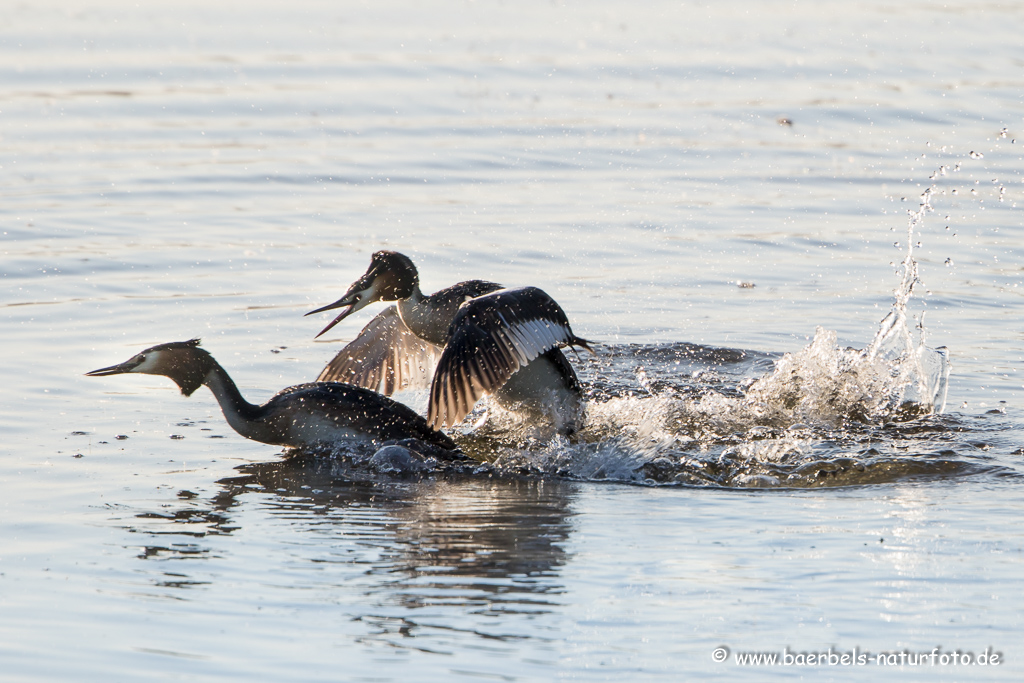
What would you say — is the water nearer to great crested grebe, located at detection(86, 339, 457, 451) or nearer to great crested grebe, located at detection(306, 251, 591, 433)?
great crested grebe, located at detection(86, 339, 457, 451)

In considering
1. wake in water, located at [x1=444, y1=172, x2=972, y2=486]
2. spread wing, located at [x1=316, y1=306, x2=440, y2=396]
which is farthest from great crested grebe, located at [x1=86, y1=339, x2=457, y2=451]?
spread wing, located at [x1=316, y1=306, x2=440, y2=396]

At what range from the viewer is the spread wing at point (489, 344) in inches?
280

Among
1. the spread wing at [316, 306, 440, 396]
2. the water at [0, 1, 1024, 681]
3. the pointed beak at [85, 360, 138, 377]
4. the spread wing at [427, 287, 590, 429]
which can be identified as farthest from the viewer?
the spread wing at [316, 306, 440, 396]

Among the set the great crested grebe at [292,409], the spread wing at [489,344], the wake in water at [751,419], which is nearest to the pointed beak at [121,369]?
the great crested grebe at [292,409]

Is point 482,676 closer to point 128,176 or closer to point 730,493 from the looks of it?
point 730,493

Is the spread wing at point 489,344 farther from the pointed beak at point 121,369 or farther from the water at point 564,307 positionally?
the pointed beak at point 121,369

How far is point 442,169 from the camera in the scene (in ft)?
44.7

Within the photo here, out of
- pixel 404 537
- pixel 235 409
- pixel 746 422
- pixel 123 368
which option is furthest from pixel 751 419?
pixel 123 368

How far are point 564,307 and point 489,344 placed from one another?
2770 millimetres

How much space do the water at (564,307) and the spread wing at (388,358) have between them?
268 millimetres

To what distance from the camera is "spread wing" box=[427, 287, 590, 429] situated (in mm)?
7121

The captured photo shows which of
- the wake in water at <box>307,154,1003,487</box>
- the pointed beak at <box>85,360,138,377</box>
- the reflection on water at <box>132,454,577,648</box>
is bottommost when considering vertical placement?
the reflection on water at <box>132,454,577,648</box>

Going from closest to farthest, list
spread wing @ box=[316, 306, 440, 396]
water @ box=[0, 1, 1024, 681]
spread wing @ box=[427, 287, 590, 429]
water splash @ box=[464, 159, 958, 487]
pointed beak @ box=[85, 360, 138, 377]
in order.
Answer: water @ box=[0, 1, 1024, 681] → water splash @ box=[464, 159, 958, 487] → spread wing @ box=[427, 287, 590, 429] → pointed beak @ box=[85, 360, 138, 377] → spread wing @ box=[316, 306, 440, 396]

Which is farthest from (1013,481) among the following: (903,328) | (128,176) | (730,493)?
(128,176)
